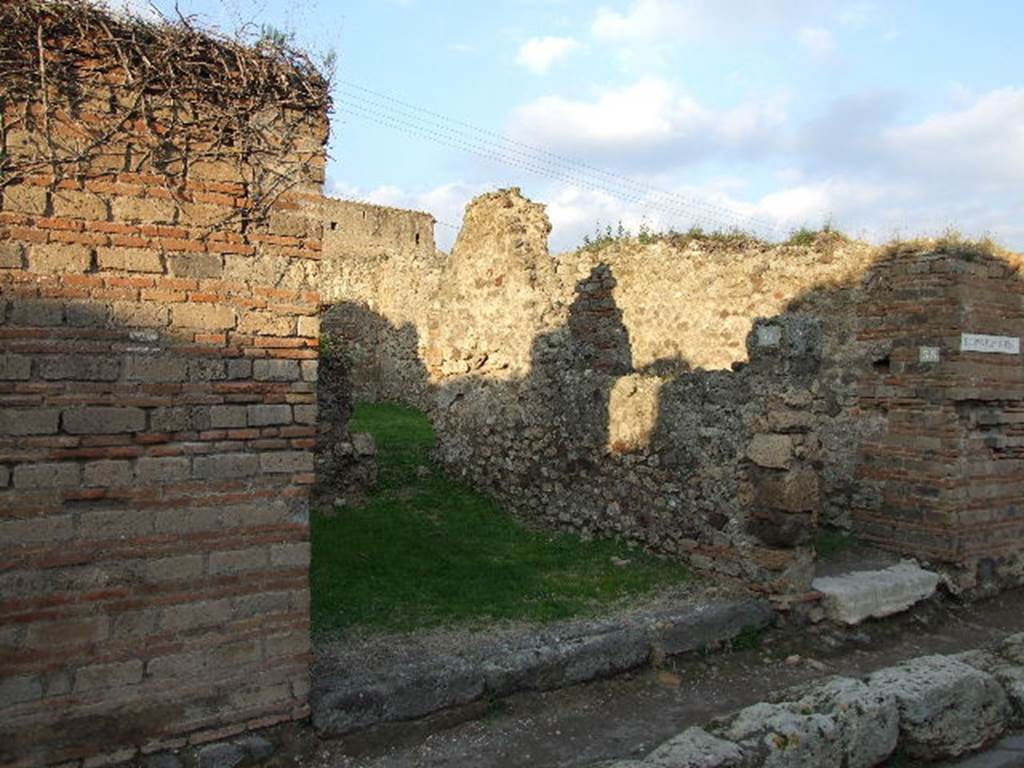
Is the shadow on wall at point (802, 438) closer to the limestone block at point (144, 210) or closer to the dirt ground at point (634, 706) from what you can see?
the dirt ground at point (634, 706)

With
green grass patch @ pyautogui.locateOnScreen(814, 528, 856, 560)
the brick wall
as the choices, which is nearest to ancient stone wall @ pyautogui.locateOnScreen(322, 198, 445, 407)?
green grass patch @ pyautogui.locateOnScreen(814, 528, 856, 560)

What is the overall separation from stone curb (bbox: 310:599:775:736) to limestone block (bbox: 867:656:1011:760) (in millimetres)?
1257

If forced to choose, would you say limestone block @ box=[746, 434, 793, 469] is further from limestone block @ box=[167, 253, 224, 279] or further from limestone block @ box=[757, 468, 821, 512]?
limestone block @ box=[167, 253, 224, 279]

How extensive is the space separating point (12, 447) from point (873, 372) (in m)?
7.22

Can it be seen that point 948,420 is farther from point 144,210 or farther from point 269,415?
point 144,210

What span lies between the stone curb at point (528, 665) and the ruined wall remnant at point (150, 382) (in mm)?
312

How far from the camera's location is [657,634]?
5.55 meters

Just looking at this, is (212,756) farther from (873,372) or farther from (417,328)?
(417,328)

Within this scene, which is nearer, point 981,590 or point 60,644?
point 60,644

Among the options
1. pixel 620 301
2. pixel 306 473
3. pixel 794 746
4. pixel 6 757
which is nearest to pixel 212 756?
pixel 6 757

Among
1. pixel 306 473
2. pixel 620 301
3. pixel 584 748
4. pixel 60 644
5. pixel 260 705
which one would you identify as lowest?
pixel 584 748

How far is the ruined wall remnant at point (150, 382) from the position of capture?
3.64m

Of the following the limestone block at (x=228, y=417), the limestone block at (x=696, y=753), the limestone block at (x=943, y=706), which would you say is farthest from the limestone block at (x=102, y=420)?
the limestone block at (x=943, y=706)

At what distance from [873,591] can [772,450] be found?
148cm
